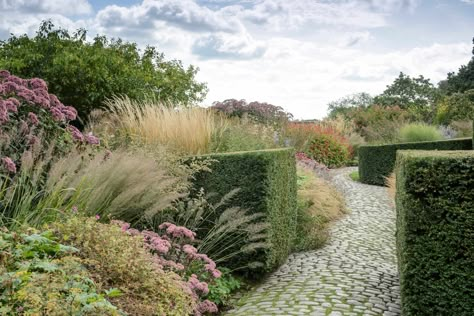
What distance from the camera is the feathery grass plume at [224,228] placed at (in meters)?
5.81

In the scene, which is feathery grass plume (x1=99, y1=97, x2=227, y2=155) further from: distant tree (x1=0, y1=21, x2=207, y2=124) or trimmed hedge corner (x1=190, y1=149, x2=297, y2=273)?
Result: distant tree (x1=0, y1=21, x2=207, y2=124)

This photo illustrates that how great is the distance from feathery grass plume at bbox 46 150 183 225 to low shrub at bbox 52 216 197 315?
86 cm

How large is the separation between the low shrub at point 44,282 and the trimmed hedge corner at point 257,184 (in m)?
2.58

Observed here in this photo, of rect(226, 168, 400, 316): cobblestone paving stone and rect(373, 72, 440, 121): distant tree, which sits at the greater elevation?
rect(373, 72, 440, 121): distant tree

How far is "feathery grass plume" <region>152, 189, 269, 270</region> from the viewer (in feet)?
19.1

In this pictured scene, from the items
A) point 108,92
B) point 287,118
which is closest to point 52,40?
point 108,92

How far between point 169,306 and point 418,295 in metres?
1.85

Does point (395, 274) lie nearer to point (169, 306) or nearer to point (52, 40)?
point (169, 306)

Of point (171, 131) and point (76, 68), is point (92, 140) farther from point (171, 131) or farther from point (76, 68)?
point (76, 68)

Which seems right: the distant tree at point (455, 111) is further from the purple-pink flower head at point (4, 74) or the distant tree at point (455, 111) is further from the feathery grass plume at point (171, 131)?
the purple-pink flower head at point (4, 74)

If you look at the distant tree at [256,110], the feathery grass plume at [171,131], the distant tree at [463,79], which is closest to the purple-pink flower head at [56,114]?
the feathery grass plume at [171,131]

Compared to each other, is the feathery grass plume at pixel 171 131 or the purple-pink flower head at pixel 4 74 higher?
the purple-pink flower head at pixel 4 74

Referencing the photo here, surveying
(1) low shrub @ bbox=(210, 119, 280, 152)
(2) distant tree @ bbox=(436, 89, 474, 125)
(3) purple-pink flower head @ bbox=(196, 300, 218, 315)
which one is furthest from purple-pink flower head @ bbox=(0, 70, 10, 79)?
(2) distant tree @ bbox=(436, 89, 474, 125)

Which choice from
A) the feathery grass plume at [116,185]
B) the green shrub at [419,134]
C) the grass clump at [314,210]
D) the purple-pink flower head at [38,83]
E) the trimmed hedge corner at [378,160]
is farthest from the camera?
the green shrub at [419,134]
